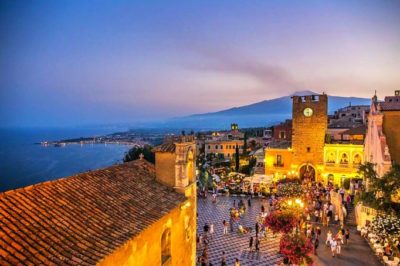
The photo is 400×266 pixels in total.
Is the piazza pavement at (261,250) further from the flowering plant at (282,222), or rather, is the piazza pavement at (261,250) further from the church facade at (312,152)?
the church facade at (312,152)

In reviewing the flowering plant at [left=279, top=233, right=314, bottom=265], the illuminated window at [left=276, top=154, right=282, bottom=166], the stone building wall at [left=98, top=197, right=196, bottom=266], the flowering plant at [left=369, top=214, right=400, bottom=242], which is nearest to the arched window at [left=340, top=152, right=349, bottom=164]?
the illuminated window at [left=276, top=154, right=282, bottom=166]

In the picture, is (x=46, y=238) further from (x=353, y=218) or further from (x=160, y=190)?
(x=353, y=218)

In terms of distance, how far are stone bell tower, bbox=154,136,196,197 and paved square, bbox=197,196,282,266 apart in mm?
6621

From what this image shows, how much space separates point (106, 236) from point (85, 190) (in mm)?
2888

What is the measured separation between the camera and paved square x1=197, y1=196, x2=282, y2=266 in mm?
20594

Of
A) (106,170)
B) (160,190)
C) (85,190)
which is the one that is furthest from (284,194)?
(85,190)

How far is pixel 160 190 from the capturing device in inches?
627

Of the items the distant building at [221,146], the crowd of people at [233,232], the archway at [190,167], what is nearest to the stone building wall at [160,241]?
the archway at [190,167]

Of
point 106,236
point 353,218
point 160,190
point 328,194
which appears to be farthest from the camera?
point 328,194

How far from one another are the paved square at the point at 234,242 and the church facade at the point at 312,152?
12.6 m

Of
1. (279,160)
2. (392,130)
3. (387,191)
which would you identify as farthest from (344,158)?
(387,191)

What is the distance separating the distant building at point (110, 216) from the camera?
8641 millimetres

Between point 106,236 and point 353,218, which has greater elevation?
point 106,236

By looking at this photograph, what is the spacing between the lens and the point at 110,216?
37.9 ft
